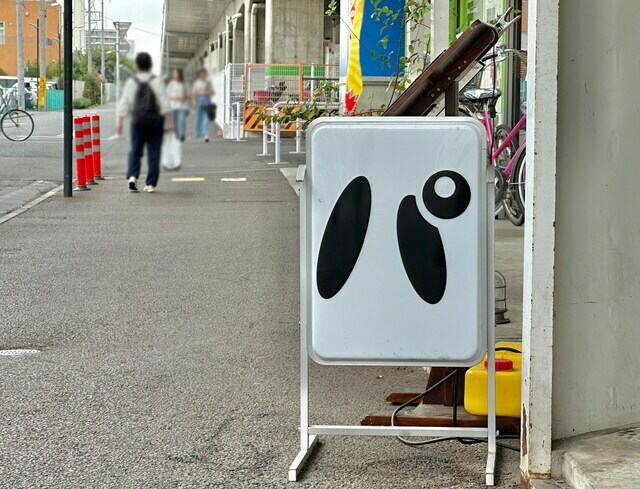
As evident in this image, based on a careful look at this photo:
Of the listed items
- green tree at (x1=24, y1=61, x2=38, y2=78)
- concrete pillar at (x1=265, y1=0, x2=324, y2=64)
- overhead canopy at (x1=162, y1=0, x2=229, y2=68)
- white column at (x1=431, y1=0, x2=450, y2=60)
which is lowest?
overhead canopy at (x1=162, y1=0, x2=229, y2=68)

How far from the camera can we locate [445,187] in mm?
3369

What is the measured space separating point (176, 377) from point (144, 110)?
399cm

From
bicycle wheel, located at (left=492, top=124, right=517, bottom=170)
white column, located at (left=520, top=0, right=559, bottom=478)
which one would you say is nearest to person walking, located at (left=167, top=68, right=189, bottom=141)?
white column, located at (left=520, top=0, right=559, bottom=478)

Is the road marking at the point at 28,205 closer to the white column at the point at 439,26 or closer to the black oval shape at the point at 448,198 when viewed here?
the white column at the point at 439,26

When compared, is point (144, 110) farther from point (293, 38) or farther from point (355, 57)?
point (293, 38)

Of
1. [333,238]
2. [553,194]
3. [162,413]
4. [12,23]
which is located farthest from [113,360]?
[12,23]

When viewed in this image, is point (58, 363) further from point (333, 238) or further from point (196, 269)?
point (196, 269)

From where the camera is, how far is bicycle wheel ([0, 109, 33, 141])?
82.0ft

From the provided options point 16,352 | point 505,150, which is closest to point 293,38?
point 505,150

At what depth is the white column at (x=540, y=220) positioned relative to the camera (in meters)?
2.98

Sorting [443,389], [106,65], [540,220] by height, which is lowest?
[443,389]

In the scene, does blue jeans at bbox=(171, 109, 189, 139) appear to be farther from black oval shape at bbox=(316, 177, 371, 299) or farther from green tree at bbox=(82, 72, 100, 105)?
black oval shape at bbox=(316, 177, 371, 299)

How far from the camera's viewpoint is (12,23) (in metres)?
2.06

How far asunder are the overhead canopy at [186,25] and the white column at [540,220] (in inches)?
61.6
